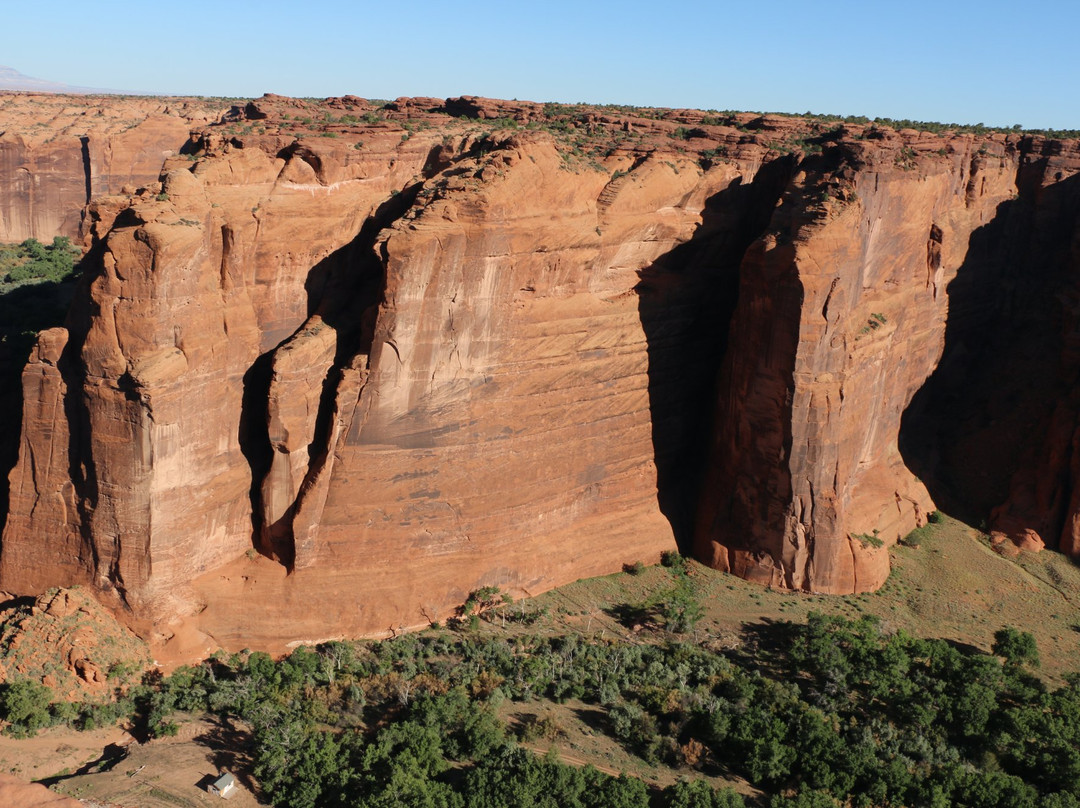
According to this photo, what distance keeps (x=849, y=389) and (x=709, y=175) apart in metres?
7.48

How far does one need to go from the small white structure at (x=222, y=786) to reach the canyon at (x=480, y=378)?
4485 mm

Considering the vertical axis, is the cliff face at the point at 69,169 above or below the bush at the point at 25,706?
above

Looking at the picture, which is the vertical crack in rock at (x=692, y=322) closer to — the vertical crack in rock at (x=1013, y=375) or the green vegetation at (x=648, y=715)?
the green vegetation at (x=648, y=715)

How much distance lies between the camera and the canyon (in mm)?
23312

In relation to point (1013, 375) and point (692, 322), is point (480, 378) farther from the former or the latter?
point (1013, 375)

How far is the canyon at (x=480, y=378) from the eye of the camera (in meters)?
23.3

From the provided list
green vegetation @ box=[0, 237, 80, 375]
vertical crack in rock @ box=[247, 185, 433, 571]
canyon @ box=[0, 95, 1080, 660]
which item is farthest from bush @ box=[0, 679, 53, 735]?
green vegetation @ box=[0, 237, 80, 375]

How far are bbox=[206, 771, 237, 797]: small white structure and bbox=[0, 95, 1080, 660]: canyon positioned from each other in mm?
4485

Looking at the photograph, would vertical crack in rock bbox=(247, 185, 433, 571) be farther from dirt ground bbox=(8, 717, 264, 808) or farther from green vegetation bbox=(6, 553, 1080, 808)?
dirt ground bbox=(8, 717, 264, 808)

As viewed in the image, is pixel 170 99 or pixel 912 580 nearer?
pixel 912 580

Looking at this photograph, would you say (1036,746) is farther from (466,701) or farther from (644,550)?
(466,701)

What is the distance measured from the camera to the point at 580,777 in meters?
20.7

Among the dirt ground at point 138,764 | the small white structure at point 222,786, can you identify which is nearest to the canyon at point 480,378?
the dirt ground at point 138,764

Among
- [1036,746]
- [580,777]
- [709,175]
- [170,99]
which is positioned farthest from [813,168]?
[170,99]
